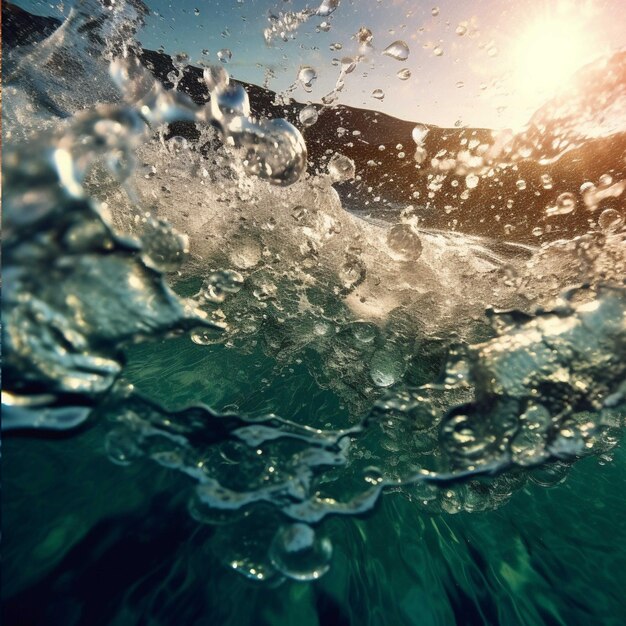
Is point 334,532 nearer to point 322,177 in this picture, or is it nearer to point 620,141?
point 322,177

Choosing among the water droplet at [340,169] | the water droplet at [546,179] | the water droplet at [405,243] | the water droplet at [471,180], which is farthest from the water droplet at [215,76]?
the water droplet at [546,179]

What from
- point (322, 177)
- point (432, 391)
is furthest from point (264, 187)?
point (432, 391)

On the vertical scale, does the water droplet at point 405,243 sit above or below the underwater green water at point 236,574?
above

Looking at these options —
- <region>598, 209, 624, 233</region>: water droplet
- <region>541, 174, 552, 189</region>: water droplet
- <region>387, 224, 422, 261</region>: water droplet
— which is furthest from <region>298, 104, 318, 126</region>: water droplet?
<region>541, 174, 552, 189</region>: water droplet

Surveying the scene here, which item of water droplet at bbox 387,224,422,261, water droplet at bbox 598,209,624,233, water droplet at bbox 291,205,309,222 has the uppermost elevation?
water droplet at bbox 291,205,309,222

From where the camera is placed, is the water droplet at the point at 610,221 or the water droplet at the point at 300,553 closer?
the water droplet at the point at 300,553

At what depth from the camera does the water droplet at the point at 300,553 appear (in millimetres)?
873

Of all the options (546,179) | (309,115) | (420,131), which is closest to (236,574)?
(309,115)

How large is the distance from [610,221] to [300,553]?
8.88 ft

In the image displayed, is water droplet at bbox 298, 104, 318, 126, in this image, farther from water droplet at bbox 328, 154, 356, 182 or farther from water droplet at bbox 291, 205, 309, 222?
water droplet at bbox 291, 205, 309, 222

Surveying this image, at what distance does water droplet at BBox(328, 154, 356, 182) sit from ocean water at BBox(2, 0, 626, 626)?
0.63 metres

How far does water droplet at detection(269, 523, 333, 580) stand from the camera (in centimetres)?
87

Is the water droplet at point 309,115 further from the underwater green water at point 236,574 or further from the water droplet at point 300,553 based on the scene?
the water droplet at point 300,553

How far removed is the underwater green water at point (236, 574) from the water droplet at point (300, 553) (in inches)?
2.1
